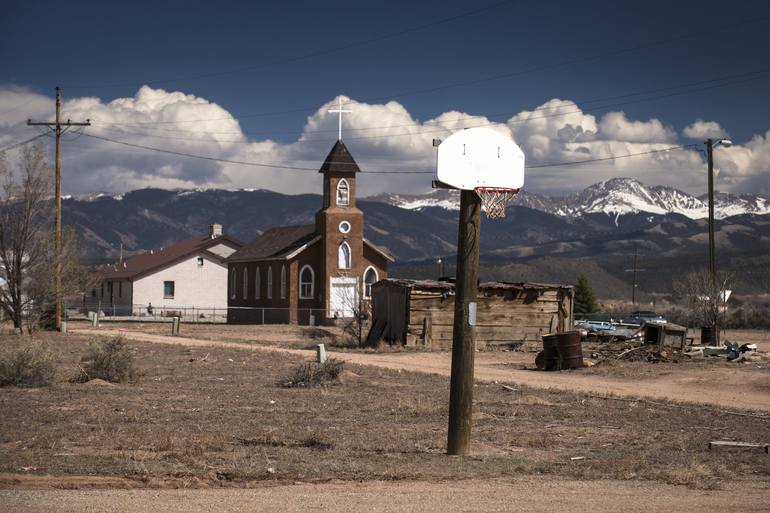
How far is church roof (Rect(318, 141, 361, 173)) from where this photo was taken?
61188mm

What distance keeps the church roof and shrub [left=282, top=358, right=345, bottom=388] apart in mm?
39017

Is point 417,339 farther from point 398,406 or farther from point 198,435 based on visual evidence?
point 198,435

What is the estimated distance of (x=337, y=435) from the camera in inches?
559

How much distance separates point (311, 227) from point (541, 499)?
56883 mm

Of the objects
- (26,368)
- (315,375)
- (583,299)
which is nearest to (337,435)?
(315,375)

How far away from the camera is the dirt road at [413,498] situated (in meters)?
9.37

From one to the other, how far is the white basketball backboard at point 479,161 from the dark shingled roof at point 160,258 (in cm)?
6225

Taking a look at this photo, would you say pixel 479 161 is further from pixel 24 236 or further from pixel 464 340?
pixel 24 236

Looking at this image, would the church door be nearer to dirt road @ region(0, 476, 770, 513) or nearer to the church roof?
the church roof

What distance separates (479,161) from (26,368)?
11.8m

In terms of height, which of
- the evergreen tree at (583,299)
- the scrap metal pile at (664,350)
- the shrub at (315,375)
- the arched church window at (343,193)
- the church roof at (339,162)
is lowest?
the shrub at (315,375)

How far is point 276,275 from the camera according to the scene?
64.6 meters

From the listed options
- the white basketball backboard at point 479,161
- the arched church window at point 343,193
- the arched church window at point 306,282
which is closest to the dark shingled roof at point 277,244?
the arched church window at point 306,282

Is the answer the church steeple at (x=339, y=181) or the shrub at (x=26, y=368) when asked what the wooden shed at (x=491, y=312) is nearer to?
the shrub at (x=26, y=368)
